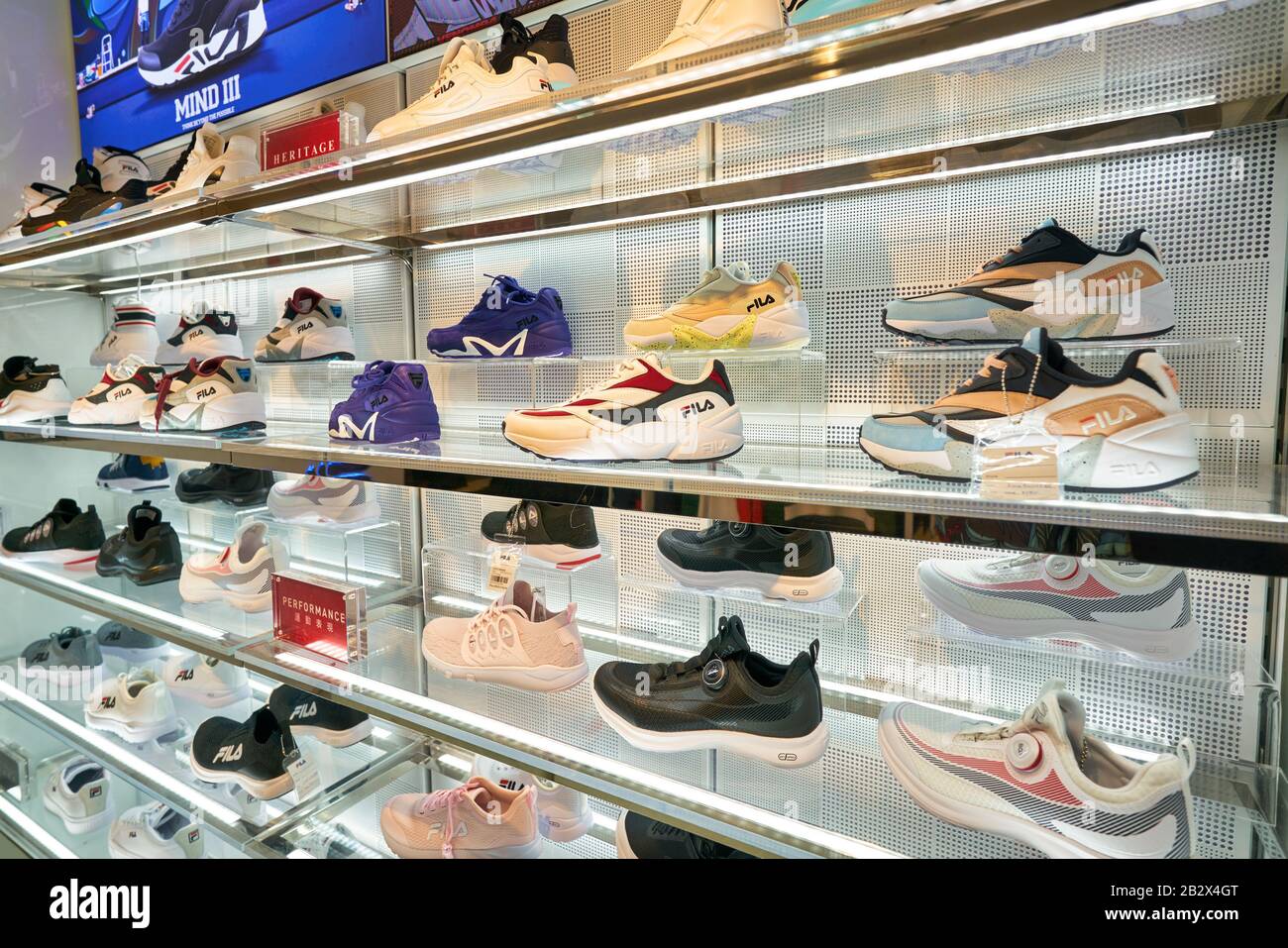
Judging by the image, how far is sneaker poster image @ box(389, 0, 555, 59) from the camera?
77.7 inches

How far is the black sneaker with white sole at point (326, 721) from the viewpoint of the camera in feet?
6.57

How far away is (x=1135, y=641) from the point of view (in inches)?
42.8

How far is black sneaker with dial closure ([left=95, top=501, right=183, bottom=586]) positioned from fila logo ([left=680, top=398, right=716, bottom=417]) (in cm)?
211

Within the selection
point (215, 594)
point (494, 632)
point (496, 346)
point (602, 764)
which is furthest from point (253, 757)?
point (496, 346)

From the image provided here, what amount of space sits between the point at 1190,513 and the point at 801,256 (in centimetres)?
101

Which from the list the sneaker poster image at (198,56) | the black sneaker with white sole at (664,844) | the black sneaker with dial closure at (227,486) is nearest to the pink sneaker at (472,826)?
the black sneaker with white sole at (664,844)

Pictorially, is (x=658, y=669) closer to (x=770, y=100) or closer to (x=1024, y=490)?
(x=1024, y=490)

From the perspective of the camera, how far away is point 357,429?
1.67 metres

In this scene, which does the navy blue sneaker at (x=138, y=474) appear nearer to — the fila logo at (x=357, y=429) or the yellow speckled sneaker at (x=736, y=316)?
the fila logo at (x=357, y=429)

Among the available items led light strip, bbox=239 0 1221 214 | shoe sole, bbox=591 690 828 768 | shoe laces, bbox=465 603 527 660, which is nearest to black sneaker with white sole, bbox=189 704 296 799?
shoe laces, bbox=465 603 527 660

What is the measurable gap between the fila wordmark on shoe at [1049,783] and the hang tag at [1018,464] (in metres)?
0.37

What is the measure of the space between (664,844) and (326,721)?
114 centimetres

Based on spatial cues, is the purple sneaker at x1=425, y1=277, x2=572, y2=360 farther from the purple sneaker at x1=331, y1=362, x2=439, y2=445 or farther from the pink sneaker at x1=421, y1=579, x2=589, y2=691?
the pink sneaker at x1=421, y1=579, x2=589, y2=691

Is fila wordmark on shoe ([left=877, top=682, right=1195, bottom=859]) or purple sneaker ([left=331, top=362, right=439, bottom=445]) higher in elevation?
purple sneaker ([left=331, top=362, right=439, bottom=445])
